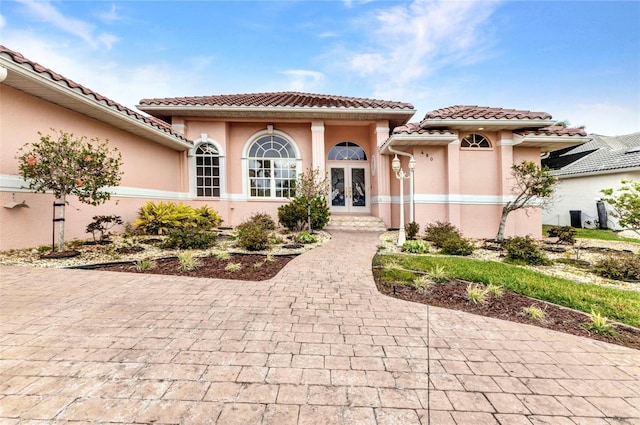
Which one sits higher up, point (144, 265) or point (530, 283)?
point (144, 265)

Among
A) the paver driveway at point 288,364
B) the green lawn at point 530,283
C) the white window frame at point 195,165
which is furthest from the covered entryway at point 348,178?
the paver driveway at point 288,364

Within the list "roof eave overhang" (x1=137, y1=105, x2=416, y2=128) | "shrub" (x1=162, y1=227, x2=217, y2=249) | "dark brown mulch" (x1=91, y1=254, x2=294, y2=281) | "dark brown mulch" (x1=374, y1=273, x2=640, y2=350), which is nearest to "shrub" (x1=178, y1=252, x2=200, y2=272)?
"dark brown mulch" (x1=91, y1=254, x2=294, y2=281)

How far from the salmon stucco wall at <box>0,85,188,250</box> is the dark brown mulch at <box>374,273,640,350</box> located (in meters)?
7.74

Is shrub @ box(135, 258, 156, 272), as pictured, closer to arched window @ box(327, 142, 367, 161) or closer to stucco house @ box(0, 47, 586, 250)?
stucco house @ box(0, 47, 586, 250)

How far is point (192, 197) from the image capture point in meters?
10.8

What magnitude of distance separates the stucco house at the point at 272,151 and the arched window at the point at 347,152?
0.05m

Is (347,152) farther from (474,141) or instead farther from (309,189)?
(474,141)

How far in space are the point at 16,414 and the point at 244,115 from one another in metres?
10.1

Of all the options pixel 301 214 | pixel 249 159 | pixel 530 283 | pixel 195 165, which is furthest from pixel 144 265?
pixel 249 159

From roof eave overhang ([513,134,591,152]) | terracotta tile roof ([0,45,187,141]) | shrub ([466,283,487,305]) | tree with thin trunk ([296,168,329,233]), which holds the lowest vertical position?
shrub ([466,283,487,305])

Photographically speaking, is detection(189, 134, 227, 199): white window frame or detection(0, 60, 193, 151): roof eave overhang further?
detection(189, 134, 227, 199): white window frame

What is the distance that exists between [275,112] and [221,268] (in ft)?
23.0

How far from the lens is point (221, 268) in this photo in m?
5.11

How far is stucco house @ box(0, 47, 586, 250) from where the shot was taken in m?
5.83
